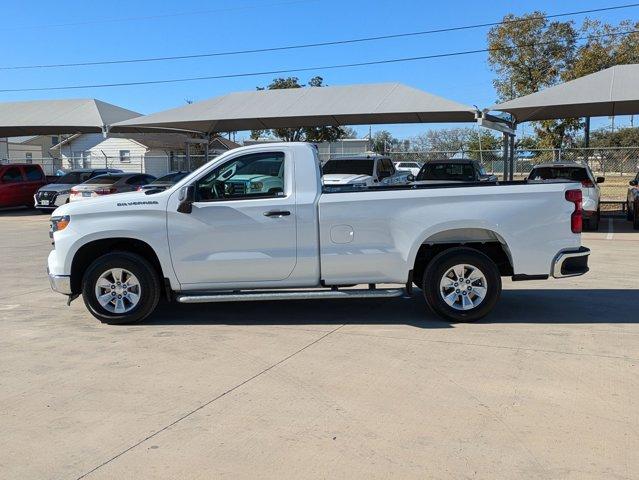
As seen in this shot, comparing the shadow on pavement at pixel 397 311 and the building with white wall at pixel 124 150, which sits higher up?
the building with white wall at pixel 124 150

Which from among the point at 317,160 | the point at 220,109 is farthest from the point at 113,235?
the point at 220,109

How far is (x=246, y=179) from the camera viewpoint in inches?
271

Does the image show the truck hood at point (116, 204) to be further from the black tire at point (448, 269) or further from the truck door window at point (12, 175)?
the truck door window at point (12, 175)

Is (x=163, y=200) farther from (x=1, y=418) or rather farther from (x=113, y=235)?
(x=1, y=418)

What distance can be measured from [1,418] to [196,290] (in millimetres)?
2689

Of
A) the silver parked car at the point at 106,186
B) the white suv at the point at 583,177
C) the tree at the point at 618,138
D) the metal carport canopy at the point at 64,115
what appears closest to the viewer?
the white suv at the point at 583,177

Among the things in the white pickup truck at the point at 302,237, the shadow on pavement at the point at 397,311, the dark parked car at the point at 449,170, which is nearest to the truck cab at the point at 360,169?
the dark parked car at the point at 449,170

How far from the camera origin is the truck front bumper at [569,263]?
21.9 ft

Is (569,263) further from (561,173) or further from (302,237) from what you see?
(561,173)

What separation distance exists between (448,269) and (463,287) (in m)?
0.28

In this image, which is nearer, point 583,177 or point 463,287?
point 463,287

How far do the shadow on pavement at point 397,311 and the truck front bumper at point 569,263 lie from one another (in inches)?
24.7

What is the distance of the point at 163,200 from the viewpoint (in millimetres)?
6762

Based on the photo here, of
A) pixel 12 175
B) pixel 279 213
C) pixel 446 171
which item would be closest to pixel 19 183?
pixel 12 175
